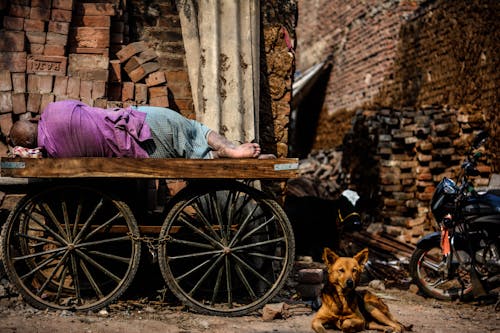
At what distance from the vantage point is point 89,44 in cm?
466

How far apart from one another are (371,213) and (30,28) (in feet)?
20.1

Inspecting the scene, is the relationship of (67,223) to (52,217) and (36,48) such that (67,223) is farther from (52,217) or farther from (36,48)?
(36,48)

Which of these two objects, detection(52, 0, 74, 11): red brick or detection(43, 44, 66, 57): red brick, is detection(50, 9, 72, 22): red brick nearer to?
detection(52, 0, 74, 11): red brick

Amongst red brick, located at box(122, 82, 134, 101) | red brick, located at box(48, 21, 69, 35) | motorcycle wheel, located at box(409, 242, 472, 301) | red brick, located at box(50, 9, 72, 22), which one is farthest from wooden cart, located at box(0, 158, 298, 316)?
motorcycle wheel, located at box(409, 242, 472, 301)

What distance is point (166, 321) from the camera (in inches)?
124

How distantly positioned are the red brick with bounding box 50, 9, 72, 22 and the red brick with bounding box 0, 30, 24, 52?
34 cm

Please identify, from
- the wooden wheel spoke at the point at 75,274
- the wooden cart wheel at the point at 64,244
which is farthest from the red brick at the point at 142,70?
the wooden wheel spoke at the point at 75,274

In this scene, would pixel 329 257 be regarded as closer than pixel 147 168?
No

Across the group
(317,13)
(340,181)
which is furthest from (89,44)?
(317,13)

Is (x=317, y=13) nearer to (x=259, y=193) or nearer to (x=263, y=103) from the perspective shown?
(x=263, y=103)

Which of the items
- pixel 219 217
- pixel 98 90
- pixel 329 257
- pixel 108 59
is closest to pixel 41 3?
pixel 108 59

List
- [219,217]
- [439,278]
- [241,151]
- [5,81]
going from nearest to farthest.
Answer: [219,217] → [241,151] → [5,81] → [439,278]

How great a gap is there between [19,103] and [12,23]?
0.82m

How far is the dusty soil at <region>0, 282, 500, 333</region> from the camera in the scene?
2.91 m
